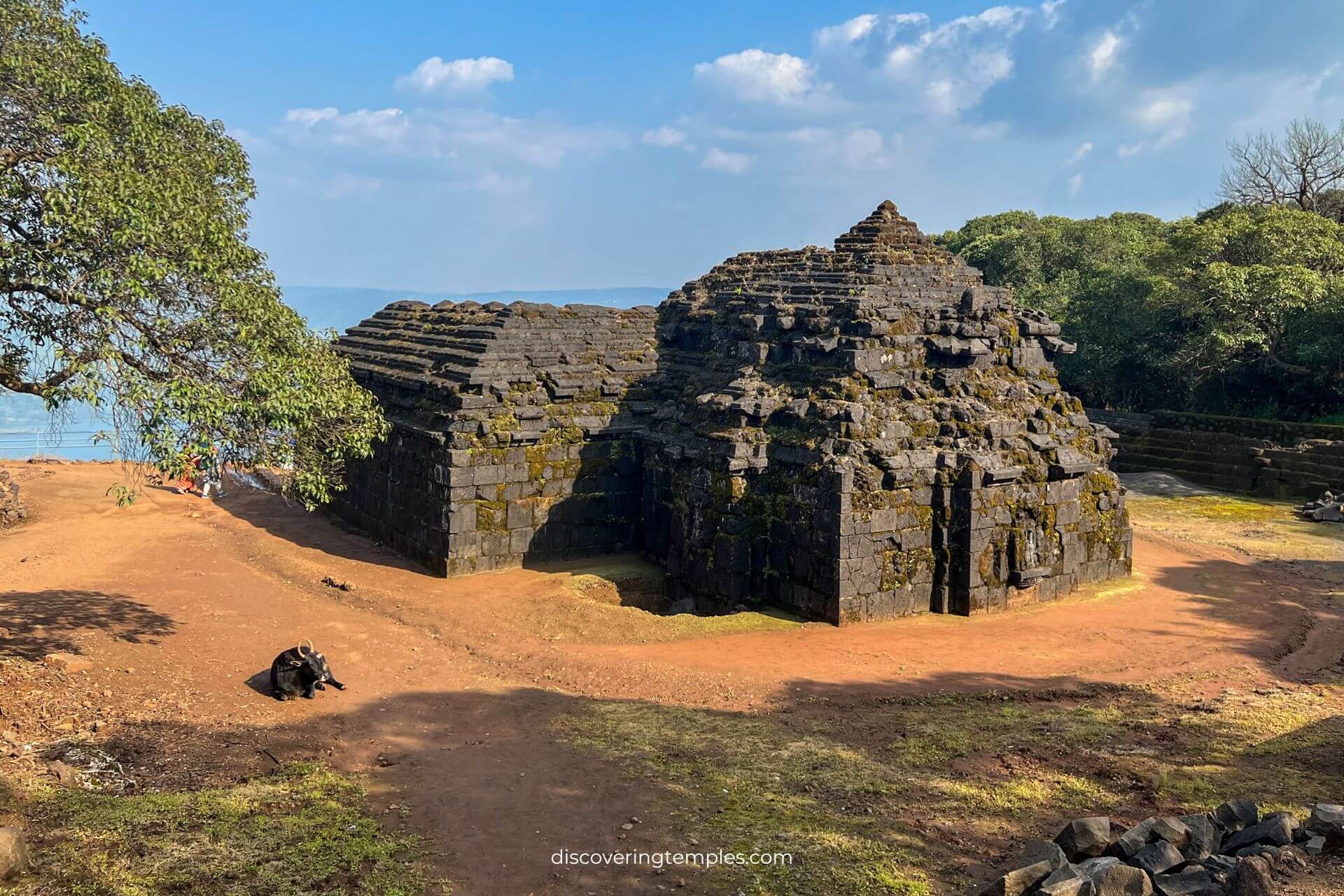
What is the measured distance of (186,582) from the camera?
18047 mm

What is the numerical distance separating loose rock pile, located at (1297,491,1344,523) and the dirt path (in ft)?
20.4

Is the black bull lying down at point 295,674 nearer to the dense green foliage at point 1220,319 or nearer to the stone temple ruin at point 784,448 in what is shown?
the stone temple ruin at point 784,448

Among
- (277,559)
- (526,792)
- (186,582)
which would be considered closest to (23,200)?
(526,792)

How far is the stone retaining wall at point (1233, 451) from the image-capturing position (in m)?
28.8

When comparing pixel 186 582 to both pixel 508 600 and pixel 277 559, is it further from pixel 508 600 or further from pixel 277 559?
pixel 508 600

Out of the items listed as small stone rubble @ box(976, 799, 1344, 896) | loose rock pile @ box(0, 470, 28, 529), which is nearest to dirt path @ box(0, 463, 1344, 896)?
loose rock pile @ box(0, 470, 28, 529)

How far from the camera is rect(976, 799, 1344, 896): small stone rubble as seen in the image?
275 inches

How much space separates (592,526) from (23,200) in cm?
1257

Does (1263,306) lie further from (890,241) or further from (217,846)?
(217,846)

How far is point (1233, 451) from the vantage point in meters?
30.9

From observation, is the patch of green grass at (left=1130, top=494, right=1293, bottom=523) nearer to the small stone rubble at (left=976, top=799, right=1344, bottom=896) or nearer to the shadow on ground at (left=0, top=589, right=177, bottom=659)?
the small stone rubble at (left=976, top=799, right=1344, bottom=896)

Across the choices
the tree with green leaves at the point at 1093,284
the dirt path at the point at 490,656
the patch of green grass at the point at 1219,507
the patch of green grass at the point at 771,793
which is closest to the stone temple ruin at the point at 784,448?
the dirt path at the point at 490,656

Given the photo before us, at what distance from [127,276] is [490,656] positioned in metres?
6.99

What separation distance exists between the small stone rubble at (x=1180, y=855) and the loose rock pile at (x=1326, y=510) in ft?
66.7
